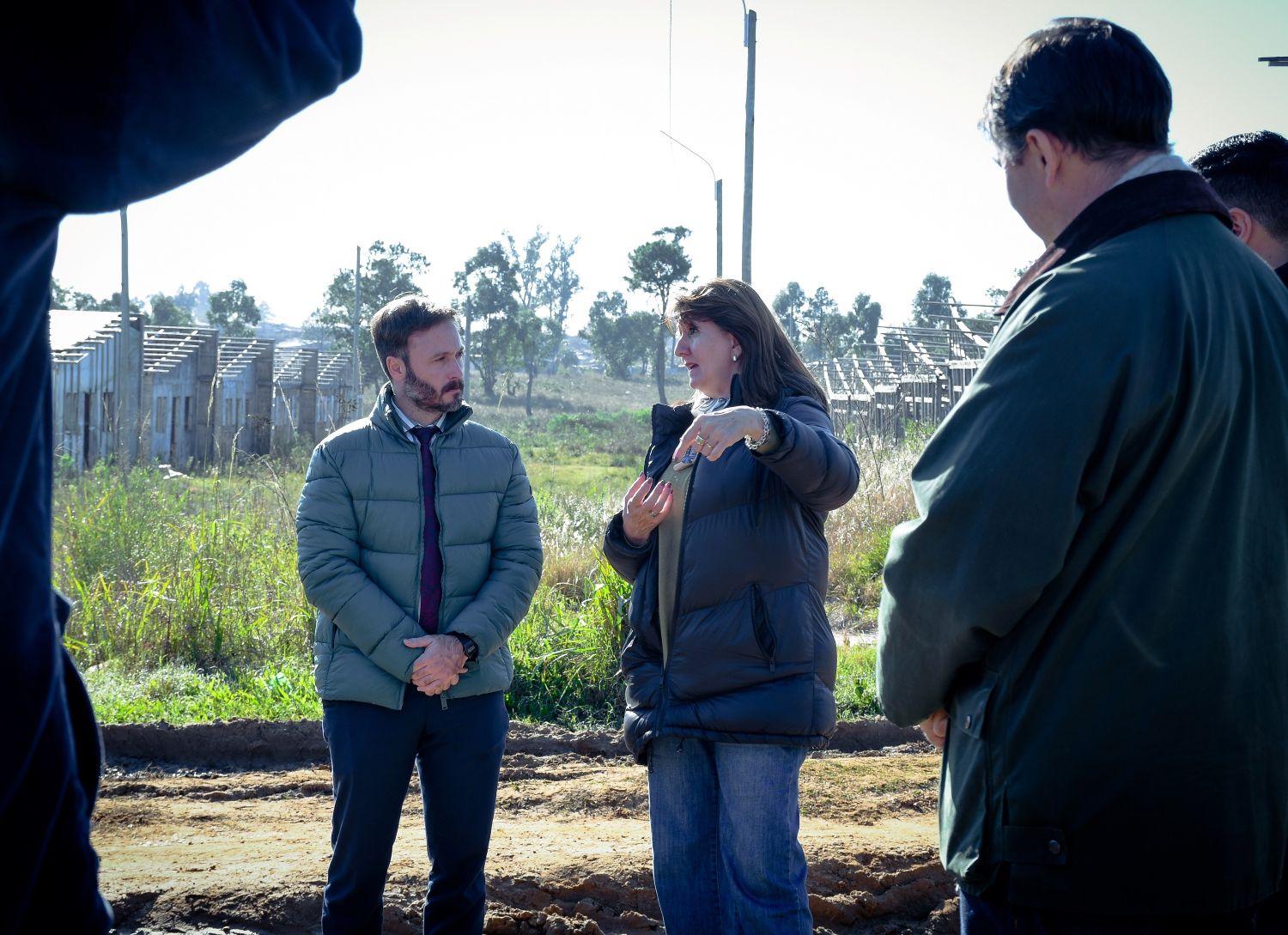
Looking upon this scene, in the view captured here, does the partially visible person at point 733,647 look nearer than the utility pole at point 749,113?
Yes

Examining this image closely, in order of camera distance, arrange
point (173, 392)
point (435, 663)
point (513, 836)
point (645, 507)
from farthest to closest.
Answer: point (173, 392)
point (513, 836)
point (435, 663)
point (645, 507)

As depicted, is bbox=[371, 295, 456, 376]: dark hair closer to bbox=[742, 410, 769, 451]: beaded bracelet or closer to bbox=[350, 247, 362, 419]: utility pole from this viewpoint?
bbox=[742, 410, 769, 451]: beaded bracelet

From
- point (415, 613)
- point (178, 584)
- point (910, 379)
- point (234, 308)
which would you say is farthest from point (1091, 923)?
point (234, 308)

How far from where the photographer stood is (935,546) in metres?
1.97

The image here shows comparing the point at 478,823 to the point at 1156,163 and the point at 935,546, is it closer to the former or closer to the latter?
the point at 935,546

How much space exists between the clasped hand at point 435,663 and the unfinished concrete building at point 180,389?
20653 millimetres

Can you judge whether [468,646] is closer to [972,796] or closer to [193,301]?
[972,796]

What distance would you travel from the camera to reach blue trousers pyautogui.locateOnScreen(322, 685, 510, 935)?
359cm

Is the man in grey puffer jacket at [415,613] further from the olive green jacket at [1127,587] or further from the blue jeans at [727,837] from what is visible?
the olive green jacket at [1127,587]

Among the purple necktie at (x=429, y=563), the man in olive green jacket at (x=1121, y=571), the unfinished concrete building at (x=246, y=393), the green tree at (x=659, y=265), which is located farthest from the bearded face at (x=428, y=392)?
the green tree at (x=659, y=265)

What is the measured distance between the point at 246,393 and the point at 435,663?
25214mm

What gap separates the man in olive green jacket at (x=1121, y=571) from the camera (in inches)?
72.8

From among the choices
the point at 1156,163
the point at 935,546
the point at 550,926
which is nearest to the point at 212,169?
the point at 935,546

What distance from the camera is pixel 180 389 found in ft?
77.7
